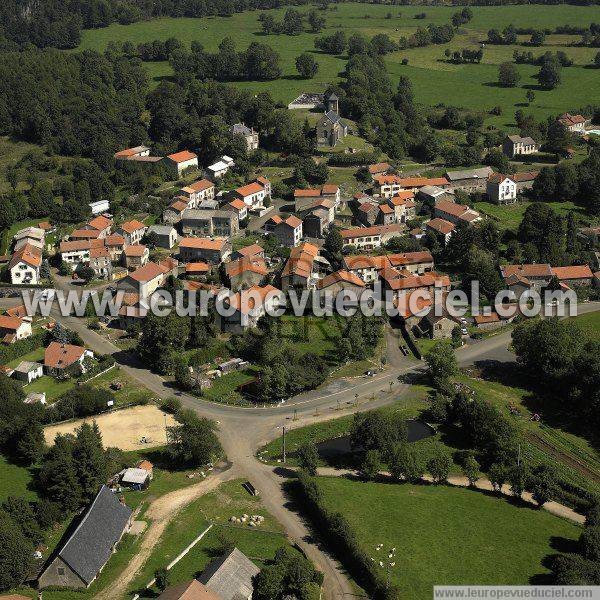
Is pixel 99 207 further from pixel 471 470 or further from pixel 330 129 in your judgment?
pixel 471 470

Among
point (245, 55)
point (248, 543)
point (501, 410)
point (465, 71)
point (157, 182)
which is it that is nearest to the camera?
point (248, 543)

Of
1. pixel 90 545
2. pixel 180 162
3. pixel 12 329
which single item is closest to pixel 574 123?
pixel 180 162

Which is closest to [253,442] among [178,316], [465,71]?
[178,316]

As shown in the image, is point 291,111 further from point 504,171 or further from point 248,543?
point 248,543

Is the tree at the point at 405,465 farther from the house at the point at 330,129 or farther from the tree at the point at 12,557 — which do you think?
the house at the point at 330,129

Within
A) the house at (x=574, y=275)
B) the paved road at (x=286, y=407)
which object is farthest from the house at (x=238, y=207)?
the house at (x=574, y=275)

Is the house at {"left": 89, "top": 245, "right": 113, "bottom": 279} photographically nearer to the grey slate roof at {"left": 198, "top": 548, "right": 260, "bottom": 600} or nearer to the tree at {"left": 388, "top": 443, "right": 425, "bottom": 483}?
the tree at {"left": 388, "top": 443, "right": 425, "bottom": 483}

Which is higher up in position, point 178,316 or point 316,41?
point 316,41
